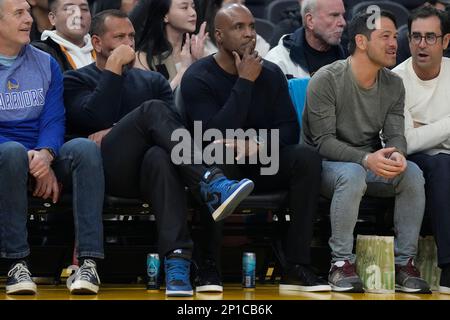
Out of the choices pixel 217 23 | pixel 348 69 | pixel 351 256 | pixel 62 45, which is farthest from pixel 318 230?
pixel 62 45

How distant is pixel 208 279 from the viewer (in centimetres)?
424

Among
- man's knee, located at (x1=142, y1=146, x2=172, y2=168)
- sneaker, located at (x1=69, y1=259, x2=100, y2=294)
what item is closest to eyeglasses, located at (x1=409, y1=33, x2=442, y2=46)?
man's knee, located at (x1=142, y1=146, x2=172, y2=168)

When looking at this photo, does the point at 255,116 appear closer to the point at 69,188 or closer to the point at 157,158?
the point at 157,158

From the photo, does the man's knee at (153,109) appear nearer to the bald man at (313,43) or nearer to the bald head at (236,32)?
the bald head at (236,32)

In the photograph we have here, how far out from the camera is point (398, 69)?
197 inches

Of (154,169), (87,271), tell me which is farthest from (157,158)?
(87,271)

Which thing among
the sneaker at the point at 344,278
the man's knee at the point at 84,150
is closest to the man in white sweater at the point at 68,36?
the man's knee at the point at 84,150

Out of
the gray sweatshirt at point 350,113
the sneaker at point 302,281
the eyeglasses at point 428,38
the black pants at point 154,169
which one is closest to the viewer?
the black pants at point 154,169

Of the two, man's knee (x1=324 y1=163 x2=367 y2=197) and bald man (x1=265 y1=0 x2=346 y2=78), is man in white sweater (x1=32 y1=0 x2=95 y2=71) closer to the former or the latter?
bald man (x1=265 y1=0 x2=346 y2=78)

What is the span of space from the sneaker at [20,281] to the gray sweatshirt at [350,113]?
1464mm

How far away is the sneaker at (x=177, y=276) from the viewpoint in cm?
406

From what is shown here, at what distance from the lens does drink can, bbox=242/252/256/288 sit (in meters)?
4.41

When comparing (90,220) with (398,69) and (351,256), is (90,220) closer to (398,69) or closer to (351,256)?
(351,256)

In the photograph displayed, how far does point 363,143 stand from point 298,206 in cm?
57
